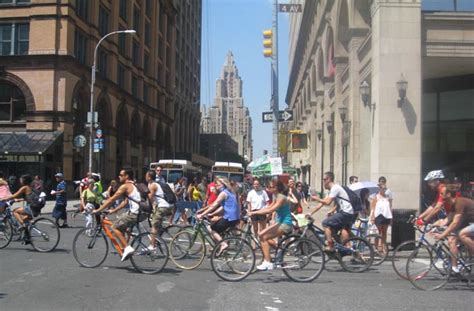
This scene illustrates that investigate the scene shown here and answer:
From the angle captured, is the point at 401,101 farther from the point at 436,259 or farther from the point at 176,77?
the point at 176,77

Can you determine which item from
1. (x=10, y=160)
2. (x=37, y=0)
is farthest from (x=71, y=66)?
(x=10, y=160)

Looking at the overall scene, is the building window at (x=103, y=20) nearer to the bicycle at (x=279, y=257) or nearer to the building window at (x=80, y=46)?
the building window at (x=80, y=46)

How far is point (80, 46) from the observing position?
42.5 metres

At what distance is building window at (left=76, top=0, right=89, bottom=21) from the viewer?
4162 cm

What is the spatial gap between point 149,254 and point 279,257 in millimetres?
2385

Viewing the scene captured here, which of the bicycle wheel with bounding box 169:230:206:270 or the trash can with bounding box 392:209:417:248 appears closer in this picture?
the bicycle wheel with bounding box 169:230:206:270

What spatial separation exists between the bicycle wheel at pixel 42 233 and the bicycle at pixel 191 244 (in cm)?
328

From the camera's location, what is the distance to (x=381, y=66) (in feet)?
63.6

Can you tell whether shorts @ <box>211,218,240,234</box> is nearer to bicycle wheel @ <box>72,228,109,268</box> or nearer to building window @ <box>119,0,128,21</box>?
bicycle wheel @ <box>72,228,109,268</box>

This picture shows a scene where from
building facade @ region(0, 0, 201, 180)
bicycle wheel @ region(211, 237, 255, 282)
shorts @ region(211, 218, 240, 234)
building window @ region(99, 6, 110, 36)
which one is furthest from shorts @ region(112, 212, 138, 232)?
building window @ region(99, 6, 110, 36)

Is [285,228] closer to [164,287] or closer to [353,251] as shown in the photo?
[353,251]

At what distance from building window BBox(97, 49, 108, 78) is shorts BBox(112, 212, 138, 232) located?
39.5m

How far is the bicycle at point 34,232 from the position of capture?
12.1 meters

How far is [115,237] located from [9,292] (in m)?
2.27
